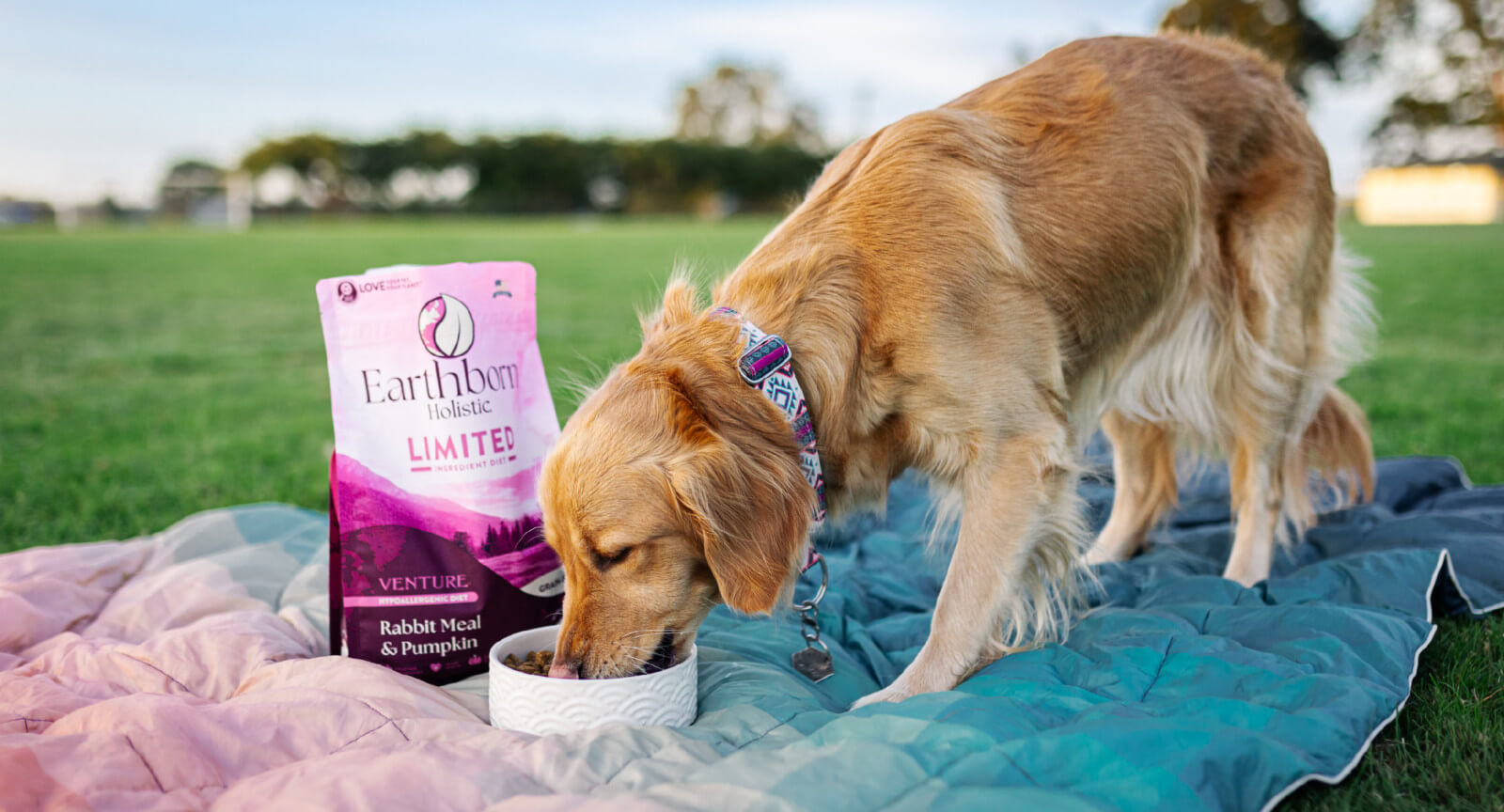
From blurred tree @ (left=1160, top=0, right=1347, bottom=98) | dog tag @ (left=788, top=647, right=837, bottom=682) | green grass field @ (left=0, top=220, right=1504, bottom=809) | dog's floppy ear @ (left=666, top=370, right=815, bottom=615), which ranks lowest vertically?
green grass field @ (left=0, top=220, right=1504, bottom=809)

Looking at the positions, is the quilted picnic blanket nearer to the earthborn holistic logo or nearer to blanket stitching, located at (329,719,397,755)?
blanket stitching, located at (329,719,397,755)

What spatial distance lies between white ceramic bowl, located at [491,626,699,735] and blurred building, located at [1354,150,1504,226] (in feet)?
148

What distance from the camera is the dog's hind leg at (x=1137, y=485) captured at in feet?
12.4

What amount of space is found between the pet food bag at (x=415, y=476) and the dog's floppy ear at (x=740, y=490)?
1.94ft

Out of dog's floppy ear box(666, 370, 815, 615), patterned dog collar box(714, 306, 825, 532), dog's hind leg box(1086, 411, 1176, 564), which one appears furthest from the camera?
A: dog's hind leg box(1086, 411, 1176, 564)

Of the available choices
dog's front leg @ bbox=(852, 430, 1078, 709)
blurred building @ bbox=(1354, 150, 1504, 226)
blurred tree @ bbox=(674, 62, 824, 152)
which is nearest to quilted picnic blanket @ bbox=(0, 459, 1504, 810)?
dog's front leg @ bbox=(852, 430, 1078, 709)

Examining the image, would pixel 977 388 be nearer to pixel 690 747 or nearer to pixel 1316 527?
pixel 690 747

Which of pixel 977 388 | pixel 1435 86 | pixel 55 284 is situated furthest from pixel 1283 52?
pixel 977 388

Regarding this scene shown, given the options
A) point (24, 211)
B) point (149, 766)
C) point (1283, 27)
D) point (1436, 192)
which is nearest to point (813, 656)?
point (149, 766)

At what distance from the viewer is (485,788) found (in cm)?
182

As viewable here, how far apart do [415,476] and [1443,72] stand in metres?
51.1

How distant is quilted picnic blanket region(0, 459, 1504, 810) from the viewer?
179 cm

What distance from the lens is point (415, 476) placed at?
2.50 metres

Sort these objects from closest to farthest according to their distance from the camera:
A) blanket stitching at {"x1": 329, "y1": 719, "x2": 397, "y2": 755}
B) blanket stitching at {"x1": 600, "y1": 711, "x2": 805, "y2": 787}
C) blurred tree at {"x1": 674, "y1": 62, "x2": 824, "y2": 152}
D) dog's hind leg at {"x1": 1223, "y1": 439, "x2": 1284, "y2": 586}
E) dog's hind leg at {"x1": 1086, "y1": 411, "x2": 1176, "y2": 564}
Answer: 1. blanket stitching at {"x1": 600, "y1": 711, "x2": 805, "y2": 787}
2. blanket stitching at {"x1": 329, "y1": 719, "x2": 397, "y2": 755}
3. dog's hind leg at {"x1": 1223, "y1": 439, "x2": 1284, "y2": 586}
4. dog's hind leg at {"x1": 1086, "y1": 411, "x2": 1176, "y2": 564}
5. blurred tree at {"x1": 674, "y1": 62, "x2": 824, "y2": 152}
